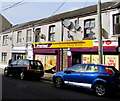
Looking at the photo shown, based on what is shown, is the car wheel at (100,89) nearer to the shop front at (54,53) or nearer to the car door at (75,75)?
the car door at (75,75)

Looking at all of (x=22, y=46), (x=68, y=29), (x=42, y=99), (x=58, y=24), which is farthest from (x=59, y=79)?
(x=22, y=46)

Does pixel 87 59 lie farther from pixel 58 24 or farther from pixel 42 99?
pixel 42 99

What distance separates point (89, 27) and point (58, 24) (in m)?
3.85

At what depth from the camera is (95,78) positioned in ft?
23.9

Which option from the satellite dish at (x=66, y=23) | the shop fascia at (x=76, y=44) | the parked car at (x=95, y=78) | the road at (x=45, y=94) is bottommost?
the road at (x=45, y=94)

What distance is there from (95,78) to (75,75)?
1196mm

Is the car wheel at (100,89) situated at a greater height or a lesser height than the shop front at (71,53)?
lesser

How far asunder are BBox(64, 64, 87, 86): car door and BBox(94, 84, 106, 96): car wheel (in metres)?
0.87

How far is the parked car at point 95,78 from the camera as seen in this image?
6883mm

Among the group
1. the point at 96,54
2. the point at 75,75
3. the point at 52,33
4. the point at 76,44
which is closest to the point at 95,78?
the point at 75,75

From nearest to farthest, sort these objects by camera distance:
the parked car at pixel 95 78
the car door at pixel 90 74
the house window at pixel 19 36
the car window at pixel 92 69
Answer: the parked car at pixel 95 78, the car door at pixel 90 74, the car window at pixel 92 69, the house window at pixel 19 36

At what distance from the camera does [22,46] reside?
20.3 meters

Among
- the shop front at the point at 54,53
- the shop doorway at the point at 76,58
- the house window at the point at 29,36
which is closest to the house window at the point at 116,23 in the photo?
the shop front at the point at 54,53

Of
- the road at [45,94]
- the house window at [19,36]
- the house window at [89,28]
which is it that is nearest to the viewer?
the road at [45,94]
